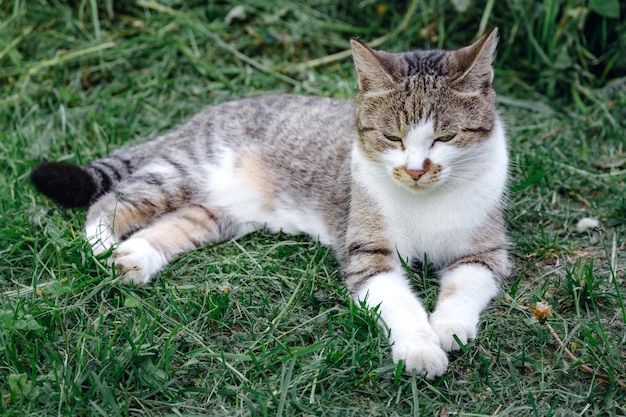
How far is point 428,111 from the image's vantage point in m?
3.39

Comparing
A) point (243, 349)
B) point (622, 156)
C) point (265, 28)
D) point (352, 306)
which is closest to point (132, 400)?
point (243, 349)

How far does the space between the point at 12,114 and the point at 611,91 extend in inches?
180

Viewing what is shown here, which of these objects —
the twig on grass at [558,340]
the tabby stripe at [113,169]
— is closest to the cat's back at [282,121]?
the tabby stripe at [113,169]

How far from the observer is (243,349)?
125 inches

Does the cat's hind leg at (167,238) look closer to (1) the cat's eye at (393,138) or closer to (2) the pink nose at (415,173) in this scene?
(1) the cat's eye at (393,138)

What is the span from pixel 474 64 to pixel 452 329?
4.02ft

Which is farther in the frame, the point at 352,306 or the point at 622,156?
the point at 622,156

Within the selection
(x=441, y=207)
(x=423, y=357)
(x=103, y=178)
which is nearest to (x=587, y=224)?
(x=441, y=207)

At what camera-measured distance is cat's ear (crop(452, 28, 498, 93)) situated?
339cm

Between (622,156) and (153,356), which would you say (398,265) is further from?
(622,156)

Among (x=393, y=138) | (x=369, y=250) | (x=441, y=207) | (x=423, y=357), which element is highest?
(x=393, y=138)

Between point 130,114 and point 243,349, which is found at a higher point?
point 243,349

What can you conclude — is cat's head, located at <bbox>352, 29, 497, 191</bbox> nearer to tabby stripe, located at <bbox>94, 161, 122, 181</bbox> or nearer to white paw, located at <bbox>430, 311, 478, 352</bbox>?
white paw, located at <bbox>430, 311, 478, 352</bbox>

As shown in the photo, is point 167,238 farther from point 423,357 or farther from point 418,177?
point 423,357
